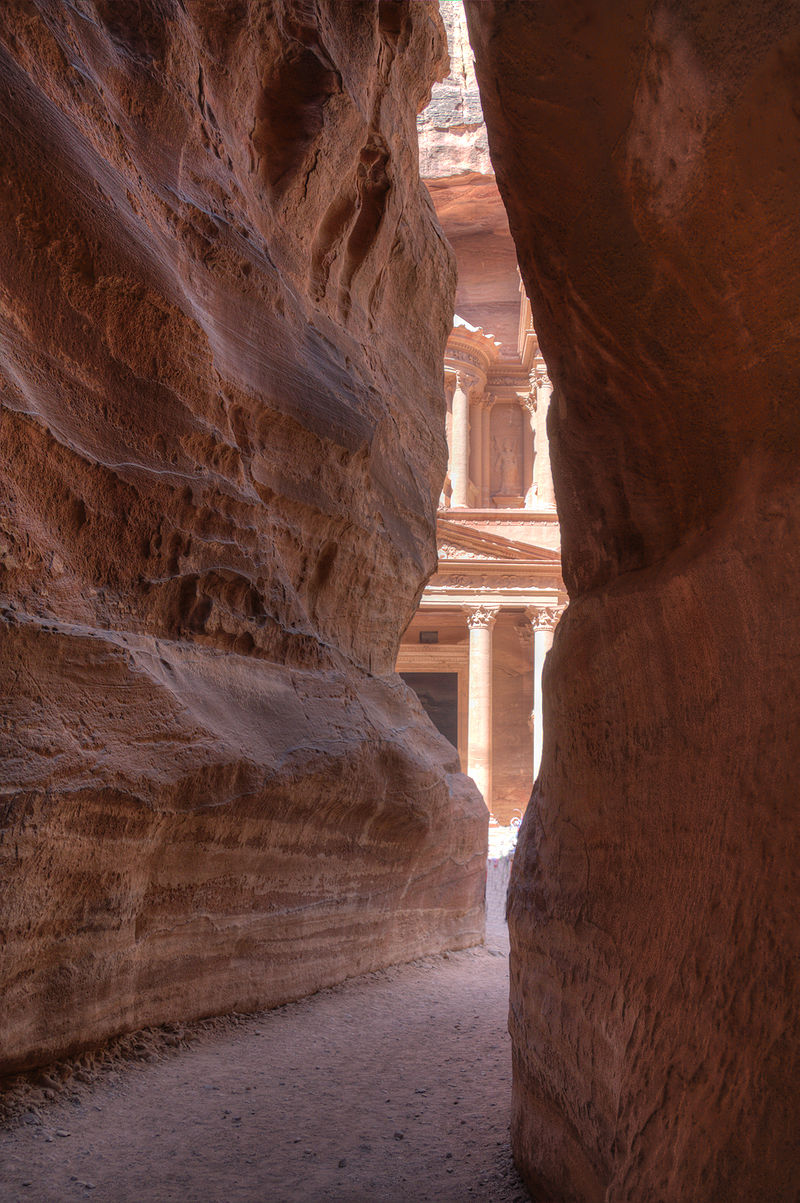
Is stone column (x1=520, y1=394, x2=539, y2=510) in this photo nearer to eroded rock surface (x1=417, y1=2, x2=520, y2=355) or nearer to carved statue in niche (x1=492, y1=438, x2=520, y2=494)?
carved statue in niche (x1=492, y1=438, x2=520, y2=494)

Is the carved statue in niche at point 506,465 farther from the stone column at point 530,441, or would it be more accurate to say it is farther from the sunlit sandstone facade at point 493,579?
the stone column at point 530,441

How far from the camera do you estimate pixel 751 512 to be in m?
2.00

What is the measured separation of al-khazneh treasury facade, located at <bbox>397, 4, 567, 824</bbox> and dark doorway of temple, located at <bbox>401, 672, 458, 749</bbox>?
35mm

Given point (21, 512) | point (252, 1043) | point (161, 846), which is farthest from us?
point (252, 1043)

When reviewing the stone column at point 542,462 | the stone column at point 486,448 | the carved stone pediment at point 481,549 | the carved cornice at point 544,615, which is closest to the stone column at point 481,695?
the carved cornice at point 544,615

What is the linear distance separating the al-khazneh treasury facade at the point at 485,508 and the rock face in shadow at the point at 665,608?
18064 millimetres

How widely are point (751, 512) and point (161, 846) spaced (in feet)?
8.84

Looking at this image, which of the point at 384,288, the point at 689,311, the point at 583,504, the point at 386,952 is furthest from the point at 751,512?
the point at 384,288

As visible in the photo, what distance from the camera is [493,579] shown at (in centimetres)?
2172

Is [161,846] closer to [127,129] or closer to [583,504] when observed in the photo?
[583,504]

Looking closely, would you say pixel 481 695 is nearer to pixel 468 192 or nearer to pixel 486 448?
pixel 486 448

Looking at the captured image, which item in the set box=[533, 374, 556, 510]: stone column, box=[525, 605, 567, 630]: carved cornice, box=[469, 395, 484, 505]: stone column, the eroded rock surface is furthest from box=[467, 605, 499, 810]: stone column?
the eroded rock surface

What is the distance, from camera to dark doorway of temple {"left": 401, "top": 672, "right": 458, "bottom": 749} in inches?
995

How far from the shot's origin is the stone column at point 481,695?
20.8 m
